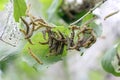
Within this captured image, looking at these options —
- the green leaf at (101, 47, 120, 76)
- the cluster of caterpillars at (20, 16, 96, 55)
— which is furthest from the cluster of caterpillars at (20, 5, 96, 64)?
the green leaf at (101, 47, 120, 76)

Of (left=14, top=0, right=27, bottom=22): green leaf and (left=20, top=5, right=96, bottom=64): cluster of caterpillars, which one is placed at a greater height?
(left=14, top=0, right=27, bottom=22): green leaf

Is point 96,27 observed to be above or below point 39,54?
above

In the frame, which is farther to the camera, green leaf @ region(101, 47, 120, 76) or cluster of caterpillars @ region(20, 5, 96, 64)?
green leaf @ region(101, 47, 120, 76)

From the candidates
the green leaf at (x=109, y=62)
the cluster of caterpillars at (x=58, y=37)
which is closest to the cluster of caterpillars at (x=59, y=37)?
the cluster of caterpillars at (x=58, y=37)

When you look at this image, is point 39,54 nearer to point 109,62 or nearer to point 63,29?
point 63,29

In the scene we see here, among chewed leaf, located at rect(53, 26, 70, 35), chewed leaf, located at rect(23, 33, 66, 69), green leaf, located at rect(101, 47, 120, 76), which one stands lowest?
chewed leaf, located at rect(23, 33, 66, 69)

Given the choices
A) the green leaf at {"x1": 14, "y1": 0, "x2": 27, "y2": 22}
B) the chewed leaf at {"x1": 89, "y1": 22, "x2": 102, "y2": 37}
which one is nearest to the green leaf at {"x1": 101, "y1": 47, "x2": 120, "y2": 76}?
the chewed leaf at {"x1": 89, "y1": 22, "x2": 102, "y2": 37}

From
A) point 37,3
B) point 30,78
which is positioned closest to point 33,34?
point 37,3

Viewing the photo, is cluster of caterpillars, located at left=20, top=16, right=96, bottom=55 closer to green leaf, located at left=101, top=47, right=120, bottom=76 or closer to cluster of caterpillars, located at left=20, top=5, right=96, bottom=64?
cluster of caterpillars, located at left=20, top=5, right=96, bottom=64

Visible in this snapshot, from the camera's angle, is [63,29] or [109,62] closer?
[63,29]

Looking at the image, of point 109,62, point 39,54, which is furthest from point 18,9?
point 109,62
